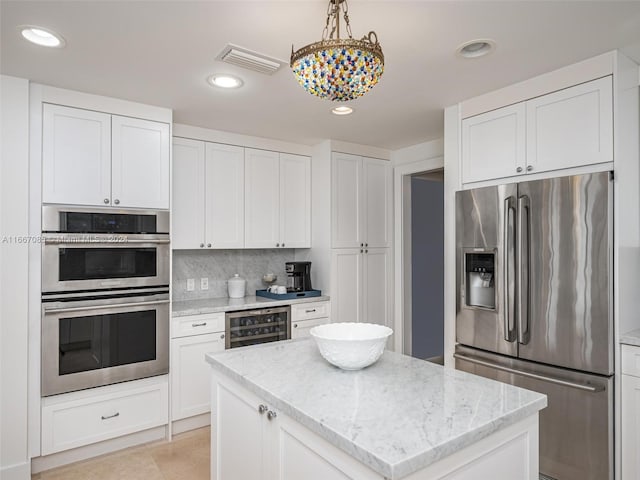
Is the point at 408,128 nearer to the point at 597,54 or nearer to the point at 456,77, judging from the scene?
the point at 456,77

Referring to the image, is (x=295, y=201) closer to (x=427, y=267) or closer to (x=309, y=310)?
(x=309, y=310)

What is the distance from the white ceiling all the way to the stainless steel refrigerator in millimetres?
730

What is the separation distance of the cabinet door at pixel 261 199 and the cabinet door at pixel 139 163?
92cm

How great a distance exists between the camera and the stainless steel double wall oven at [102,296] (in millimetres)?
2656

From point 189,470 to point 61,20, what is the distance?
2.66 meters

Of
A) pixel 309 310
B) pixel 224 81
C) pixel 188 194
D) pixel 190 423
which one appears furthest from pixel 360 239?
pixel 190 423

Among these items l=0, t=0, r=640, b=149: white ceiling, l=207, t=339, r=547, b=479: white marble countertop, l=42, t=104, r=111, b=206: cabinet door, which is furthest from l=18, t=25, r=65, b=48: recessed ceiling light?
l=207, t=339, r=547, b=479: white marble countertop

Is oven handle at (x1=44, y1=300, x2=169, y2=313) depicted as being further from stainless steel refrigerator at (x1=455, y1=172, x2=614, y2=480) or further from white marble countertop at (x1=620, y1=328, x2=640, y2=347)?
white marble countertop at (x1=620, y1=328, x2=640, y2=347)

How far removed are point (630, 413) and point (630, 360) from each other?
0.28m

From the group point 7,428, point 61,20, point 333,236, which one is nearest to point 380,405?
point 61,20

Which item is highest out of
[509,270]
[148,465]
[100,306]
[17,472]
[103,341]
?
[509,270]

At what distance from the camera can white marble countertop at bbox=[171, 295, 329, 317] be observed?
10.8 feet

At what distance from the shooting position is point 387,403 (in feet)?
4.44

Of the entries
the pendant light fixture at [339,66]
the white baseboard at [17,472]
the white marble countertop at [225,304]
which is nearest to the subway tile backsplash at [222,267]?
the white marble countertop at [225,304]
